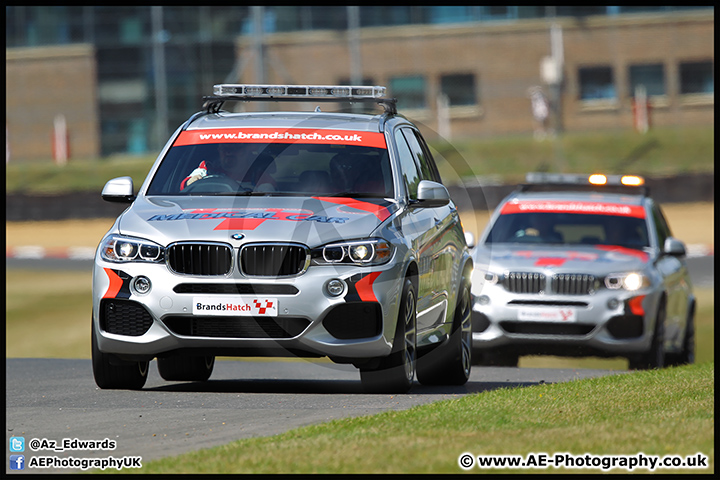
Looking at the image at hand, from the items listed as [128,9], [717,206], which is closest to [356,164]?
[717,206]

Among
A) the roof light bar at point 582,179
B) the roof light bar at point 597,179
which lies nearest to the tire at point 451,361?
the roof light bar at point 597,179

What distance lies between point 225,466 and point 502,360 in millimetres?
8359

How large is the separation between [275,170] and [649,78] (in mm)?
31410

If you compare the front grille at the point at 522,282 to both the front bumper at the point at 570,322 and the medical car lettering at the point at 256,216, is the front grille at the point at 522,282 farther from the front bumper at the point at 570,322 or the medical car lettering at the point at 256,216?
the medical car lettering at the point at 256,216

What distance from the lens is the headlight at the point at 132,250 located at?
29.0ft

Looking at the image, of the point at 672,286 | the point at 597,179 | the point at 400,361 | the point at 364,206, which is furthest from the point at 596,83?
the point at 400,361

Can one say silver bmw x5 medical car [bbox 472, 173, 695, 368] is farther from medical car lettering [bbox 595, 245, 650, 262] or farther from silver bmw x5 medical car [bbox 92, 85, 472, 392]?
silver bmw x5 medical car [bbox 92, 85, 472, 392]

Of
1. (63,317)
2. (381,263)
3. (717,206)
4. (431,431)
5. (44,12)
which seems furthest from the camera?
(44,12)

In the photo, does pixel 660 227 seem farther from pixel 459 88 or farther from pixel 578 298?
pixel 459 88

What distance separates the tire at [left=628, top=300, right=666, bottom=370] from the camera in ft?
43.9

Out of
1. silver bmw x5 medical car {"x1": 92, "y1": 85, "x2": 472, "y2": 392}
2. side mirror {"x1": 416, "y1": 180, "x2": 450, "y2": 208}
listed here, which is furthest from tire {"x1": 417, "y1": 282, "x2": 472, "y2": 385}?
side mirror {"x1": 416, "y1": 180, "x2": 450, "y2": 208}

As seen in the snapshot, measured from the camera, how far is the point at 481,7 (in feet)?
136

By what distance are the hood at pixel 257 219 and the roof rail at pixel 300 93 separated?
1266 millimetres

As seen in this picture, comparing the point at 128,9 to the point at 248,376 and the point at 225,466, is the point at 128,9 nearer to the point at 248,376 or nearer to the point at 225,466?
the point at 248,376
